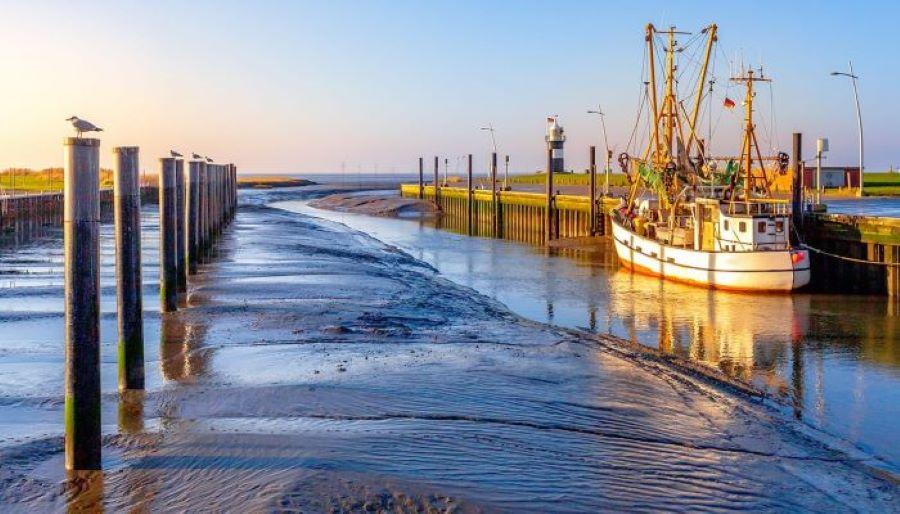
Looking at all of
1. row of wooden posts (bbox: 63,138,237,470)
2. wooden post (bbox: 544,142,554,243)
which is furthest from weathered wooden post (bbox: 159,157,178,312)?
wooden post (bbox: 544,142,554,243)

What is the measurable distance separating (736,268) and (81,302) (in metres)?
28.6

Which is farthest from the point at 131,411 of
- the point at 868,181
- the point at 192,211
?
the point at 868,181

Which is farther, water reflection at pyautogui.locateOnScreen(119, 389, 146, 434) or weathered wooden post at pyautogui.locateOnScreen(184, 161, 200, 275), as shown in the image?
weathered wooden post at pyautogui.locateOnScreen(184, 161, 200, 275)

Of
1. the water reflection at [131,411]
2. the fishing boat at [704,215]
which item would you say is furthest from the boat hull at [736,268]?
the water reflection at [131,411]

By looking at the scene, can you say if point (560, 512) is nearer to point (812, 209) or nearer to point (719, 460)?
point (719, 460)

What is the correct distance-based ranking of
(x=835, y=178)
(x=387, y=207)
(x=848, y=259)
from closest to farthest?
(x=848, y=259) < (x=835, y=178) < (x=387, y=207)

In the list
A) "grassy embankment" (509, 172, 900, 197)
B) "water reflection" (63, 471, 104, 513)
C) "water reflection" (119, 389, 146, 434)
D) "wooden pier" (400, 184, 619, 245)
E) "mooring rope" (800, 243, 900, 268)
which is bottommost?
"water reflection" (63, 471, 104, 513)

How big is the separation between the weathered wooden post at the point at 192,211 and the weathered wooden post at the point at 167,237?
672 cm

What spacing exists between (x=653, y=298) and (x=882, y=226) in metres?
8.08

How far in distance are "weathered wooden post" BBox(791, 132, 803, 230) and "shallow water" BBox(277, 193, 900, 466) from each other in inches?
168

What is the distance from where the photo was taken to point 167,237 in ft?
75.4

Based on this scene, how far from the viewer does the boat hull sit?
3491cm

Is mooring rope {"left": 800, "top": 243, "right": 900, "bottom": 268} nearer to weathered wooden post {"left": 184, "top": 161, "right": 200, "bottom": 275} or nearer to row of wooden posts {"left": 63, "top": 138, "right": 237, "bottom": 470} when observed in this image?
weathered wooden post {"left": 184, "top": 161, "right": 200, "bottom": 275}

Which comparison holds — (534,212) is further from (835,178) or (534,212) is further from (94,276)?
(94,276)
